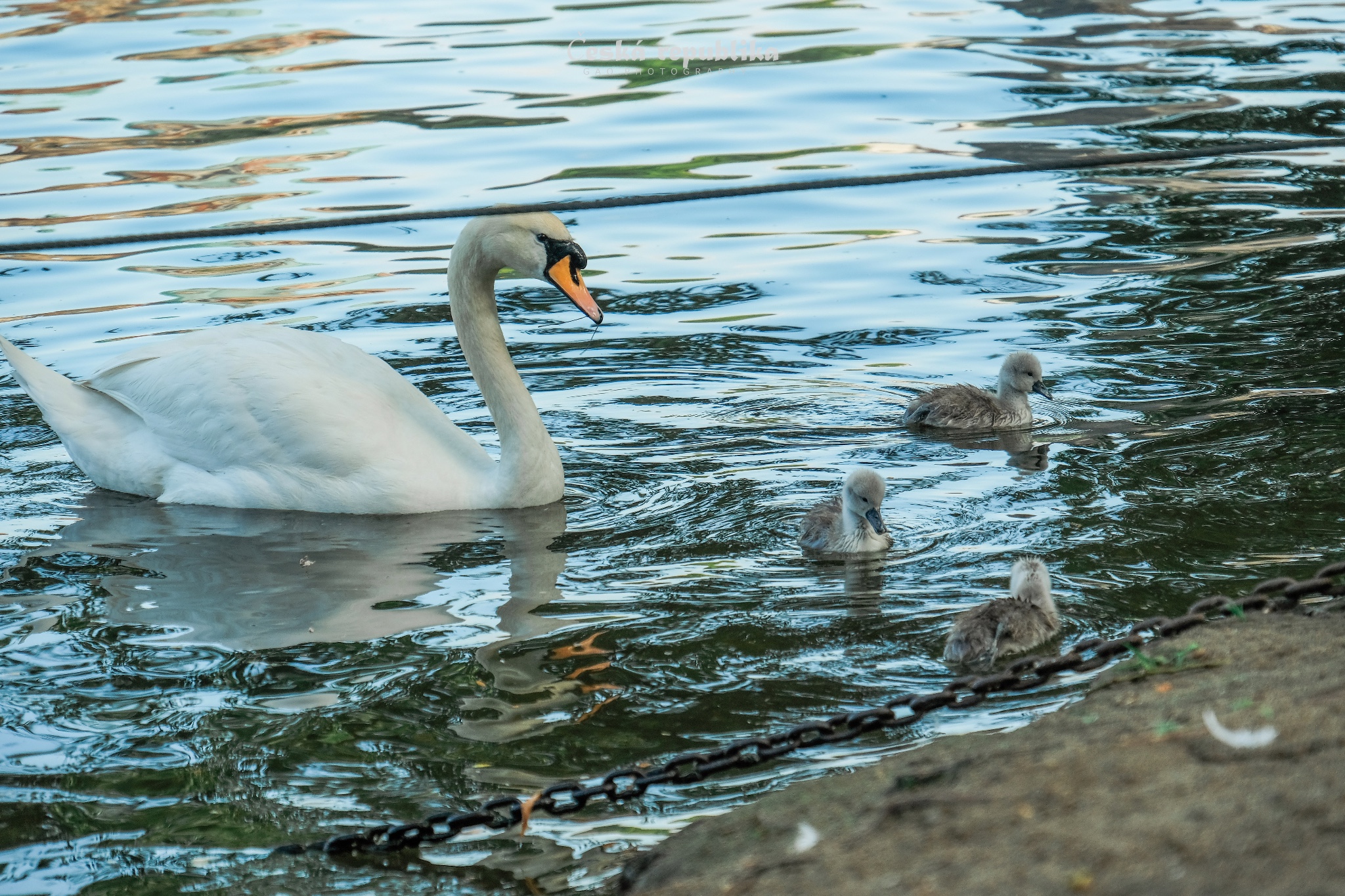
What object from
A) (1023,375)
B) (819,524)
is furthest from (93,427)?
(1023,375)

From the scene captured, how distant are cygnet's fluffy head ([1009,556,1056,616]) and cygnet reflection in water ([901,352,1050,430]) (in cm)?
247

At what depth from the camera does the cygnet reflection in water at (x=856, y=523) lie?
21.2 feet

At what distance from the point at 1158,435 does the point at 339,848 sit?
4.64 meters

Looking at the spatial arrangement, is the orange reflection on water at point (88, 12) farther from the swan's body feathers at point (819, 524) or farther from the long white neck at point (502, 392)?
the swan's body feathers at point (819, 524)

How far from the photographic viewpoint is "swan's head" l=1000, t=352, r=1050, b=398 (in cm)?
835

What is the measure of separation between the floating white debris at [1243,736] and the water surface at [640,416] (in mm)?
1036

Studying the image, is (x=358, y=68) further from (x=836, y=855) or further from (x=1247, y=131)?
(x=836, y=855)

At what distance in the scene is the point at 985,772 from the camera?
3938mm

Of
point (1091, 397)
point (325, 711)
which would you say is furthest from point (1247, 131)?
point (325, 711)

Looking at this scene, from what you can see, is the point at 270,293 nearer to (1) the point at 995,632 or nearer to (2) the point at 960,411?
(2) the point at 960,411

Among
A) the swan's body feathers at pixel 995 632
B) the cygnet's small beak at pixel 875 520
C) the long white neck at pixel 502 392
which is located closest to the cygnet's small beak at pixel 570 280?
the long white neck at pixel 502 392

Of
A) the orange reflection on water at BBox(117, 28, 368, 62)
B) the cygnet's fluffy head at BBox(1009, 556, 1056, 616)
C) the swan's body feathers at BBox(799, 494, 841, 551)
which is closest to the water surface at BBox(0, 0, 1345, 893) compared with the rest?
the swan's body feathers at BBox(799, 494, 841, 551)

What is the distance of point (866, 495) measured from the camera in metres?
6.46

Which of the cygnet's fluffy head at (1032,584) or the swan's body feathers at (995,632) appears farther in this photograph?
the cygnet's fluffy head at (1032,584)
